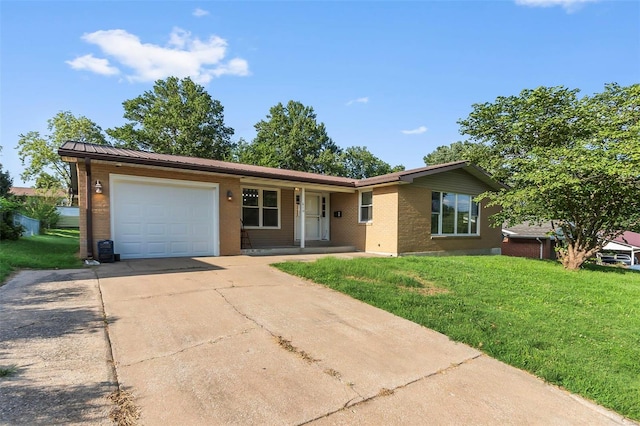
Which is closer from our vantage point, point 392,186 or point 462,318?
point 462,318

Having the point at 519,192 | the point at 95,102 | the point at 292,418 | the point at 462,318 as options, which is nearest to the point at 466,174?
the point at 519,192

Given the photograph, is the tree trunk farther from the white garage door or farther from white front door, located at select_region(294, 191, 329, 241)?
the white garage door

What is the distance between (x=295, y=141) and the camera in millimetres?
35906

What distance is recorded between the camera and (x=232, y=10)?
886 cm

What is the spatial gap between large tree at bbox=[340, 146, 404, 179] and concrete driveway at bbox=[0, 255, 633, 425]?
122ft

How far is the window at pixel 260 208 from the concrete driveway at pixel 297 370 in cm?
755

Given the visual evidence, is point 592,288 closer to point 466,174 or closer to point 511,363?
point 511,363

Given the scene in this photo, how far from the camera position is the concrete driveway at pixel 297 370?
8.13 feet

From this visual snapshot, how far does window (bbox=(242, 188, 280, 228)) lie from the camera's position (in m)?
12.7

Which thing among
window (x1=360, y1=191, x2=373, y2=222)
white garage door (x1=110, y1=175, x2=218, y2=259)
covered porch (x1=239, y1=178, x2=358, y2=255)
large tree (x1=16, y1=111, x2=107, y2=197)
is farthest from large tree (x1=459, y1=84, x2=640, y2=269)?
large tree (x1=16, y1=111, x2=107, y2=197)

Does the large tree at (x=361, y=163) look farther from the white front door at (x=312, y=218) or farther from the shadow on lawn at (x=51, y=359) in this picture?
the shadow on lawn at (x=51, y=359)

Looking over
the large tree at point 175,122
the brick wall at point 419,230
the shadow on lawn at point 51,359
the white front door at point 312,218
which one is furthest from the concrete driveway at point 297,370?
the large tree at point 175,122

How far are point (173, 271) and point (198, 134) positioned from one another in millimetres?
26489

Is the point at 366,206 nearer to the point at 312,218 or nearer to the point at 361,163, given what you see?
the point at 312,218
